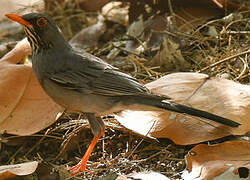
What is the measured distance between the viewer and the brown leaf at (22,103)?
471cm

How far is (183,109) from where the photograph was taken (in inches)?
170

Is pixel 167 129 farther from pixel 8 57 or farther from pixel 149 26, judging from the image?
pixel 149 26

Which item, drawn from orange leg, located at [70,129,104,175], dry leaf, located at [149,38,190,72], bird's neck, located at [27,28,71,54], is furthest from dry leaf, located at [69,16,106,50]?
orange leg, located at [70,129,104,175]

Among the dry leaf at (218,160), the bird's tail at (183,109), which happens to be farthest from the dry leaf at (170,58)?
the dry leaf at (218,160)

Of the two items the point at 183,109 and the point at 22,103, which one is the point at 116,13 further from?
the point at 183,109

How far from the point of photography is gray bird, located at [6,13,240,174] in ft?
14.8

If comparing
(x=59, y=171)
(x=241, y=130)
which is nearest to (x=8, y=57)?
(x=59, y=171)

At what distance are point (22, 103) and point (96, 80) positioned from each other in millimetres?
933

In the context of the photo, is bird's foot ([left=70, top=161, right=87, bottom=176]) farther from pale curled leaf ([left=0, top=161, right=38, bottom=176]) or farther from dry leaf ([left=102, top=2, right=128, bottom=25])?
dry leaf ([left=102, top=2, right=128, bottom=25])

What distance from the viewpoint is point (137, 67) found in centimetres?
601

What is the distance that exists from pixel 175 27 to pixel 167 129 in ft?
8.23

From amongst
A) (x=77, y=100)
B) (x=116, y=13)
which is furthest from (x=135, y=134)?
(x=116, y=13)

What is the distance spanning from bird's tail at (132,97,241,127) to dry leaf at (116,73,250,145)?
0.09m

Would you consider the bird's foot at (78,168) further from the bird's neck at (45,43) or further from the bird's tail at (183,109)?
the bird's neck at (45,43)
